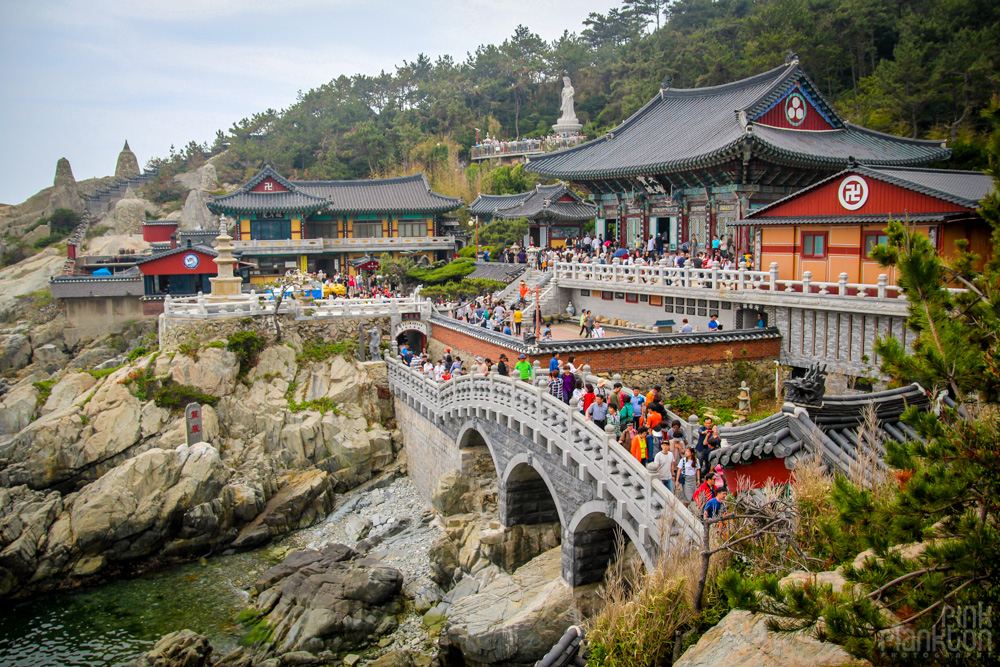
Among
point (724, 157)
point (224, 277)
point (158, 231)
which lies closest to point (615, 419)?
point (724, 157)

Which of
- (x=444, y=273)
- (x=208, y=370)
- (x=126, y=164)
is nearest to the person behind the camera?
(x=208, y=370)

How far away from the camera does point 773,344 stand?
24.5m

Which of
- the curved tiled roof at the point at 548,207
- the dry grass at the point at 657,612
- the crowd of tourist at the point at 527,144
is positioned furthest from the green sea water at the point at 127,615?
the crowd of tourist at the point at 527,144

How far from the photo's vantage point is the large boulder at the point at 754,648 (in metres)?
7.71

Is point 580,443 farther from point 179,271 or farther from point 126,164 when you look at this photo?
point 126,164

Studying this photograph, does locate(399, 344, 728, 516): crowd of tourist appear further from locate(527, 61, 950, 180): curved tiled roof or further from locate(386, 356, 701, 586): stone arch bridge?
locate(527, 61, 950, 180): curved tiled roof

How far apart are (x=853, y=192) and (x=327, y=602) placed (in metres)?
19.1

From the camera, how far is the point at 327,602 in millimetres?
19297

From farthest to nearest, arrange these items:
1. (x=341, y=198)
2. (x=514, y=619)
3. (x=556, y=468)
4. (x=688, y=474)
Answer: (x=341, y=198)
(x=556, y=468)
(x=514, y=619)
(x=688, y=474)

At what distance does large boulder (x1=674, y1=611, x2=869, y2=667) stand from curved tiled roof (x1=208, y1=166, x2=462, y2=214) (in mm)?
45313

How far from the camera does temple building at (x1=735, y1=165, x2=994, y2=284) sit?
20.4m

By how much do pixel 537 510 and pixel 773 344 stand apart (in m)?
9.90

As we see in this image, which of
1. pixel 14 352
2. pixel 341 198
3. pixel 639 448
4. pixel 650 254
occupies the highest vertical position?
pixel 341 198

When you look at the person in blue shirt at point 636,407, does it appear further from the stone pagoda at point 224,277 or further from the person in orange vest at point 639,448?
the stone pagoda at point 224,277
